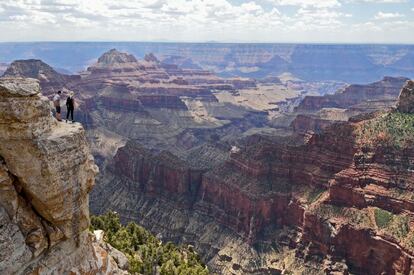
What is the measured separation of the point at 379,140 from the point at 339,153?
905cm

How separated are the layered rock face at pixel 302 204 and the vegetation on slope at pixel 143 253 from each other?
32281 mm

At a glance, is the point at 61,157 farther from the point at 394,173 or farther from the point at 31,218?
the point at 394,173

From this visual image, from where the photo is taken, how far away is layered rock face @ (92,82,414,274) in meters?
91.8

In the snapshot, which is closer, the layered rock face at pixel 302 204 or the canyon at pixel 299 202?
the layered rock face at pixel 302 204

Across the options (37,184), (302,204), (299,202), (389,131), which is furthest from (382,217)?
(37,184)

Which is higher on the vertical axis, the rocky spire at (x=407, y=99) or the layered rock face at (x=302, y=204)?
the rocky spire at (x=407, y=99)

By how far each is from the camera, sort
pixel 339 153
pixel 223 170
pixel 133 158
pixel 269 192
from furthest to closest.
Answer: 1. pixel 133 158
2. pixel 223 170
3. pixel 269 192
4. pixel 339 153

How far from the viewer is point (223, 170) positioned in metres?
133

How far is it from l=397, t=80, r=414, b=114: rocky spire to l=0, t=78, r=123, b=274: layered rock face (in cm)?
9390

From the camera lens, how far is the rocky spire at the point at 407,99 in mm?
109188

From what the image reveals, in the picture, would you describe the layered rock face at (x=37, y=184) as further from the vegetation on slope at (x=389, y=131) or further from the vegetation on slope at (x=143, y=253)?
the vegetation on slope at (x=389, y=131)

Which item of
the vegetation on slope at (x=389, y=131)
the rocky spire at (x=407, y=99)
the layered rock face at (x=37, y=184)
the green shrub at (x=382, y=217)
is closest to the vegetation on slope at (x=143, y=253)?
the layered rock face at (x=37, y=184)

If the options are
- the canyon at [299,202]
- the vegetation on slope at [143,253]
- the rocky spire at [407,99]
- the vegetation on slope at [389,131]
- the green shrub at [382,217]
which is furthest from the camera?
the rocky spire at [407,99]

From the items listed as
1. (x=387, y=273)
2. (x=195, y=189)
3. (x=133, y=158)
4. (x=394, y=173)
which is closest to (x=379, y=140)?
(x=394, y=173)
